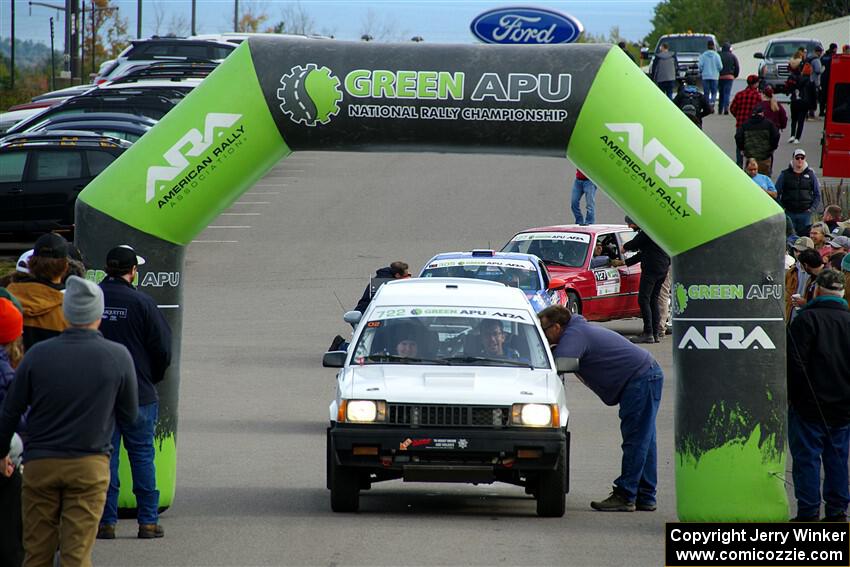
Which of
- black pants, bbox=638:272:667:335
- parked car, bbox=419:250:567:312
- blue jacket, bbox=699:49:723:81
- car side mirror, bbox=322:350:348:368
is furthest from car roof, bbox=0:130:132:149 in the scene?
blue jacket, bbox=699:49:723:81

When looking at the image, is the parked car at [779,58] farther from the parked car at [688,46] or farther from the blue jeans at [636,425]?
the blue jeans at [636,425]

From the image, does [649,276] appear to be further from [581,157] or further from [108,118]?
[108,118]

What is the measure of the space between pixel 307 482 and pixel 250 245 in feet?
58.6

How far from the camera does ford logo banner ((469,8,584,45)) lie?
48.7ft

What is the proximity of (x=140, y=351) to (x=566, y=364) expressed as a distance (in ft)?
10.5

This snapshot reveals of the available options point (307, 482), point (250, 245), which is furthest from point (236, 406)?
point (250, 245)

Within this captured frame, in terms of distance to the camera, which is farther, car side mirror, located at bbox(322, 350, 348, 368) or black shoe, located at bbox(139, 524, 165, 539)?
car side mirror, located at bbox(322, 350, 348, 368)

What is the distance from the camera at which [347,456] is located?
10430 mm

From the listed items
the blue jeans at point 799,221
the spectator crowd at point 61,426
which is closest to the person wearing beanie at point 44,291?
the spectator crowd at point 61,426

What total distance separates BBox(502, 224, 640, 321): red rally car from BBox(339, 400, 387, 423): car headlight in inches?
421

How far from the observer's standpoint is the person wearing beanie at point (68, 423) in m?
7.54

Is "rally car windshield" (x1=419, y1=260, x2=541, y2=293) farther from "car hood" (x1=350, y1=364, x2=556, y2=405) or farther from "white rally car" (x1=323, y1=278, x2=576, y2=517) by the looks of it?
"car hood" (x1=350, y1=364, x2=556, y2=405)

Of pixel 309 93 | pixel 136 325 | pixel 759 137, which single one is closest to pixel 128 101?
pixel 759 137

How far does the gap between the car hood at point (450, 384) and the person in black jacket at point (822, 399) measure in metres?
1.80
